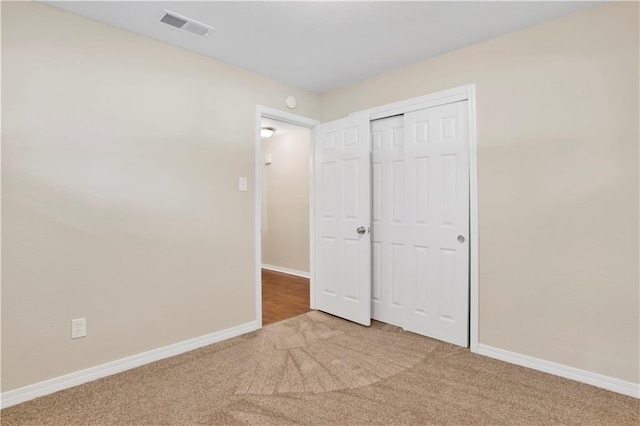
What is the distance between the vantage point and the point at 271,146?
6012 mm

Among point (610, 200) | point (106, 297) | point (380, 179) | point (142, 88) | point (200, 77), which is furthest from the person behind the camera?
point (380, 179)

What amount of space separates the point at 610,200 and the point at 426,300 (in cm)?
148

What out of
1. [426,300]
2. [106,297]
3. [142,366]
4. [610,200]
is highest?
[610,200]

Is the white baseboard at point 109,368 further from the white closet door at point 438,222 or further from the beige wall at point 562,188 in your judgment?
the beige wall at point 562,188

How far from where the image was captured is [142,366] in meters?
2.38

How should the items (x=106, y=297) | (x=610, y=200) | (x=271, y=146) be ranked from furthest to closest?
(x=271, y=146) → (x=106, y=297) → (x=610, y=200)

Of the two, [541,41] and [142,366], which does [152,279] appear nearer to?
[142,366]

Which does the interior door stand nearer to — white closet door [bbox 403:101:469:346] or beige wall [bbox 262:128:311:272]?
white closet door [bbox 403:101:469:346]

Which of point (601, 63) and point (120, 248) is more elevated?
point (601, 63)

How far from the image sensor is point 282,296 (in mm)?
4238

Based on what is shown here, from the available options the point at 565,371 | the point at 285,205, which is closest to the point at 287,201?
the point at 285,205

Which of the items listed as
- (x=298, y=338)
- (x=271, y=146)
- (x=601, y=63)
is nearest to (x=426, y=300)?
(x=298, y=338)

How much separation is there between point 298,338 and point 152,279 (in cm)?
129

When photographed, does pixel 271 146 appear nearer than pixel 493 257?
No
